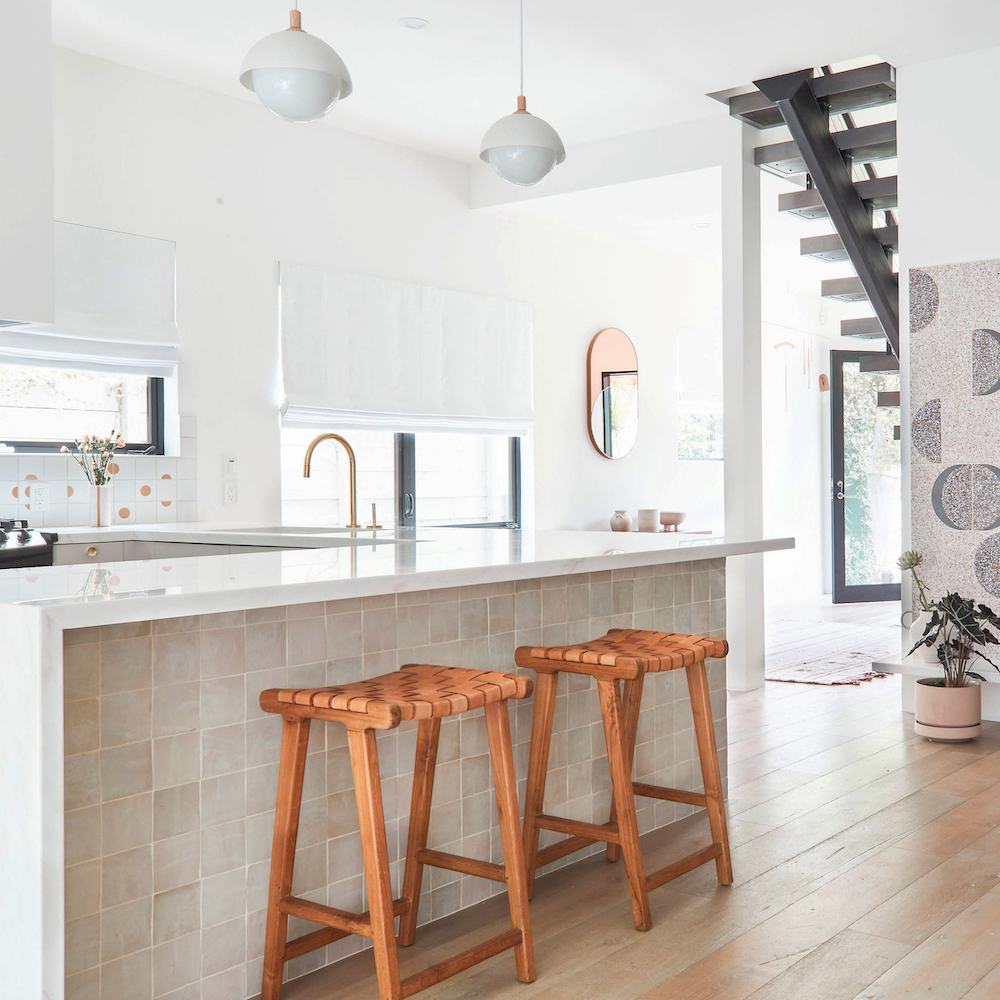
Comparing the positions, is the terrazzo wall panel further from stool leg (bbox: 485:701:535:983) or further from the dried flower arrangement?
the dried flower arrangement

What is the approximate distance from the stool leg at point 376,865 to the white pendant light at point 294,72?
1.55m

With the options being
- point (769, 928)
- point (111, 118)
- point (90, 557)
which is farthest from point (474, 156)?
point (769, 928)

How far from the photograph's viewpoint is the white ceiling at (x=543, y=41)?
3938 mm

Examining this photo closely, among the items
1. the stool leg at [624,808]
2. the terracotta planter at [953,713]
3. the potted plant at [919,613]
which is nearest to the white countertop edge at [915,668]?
the potted plant at [919,613]

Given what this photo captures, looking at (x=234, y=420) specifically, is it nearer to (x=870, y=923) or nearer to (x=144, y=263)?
(x=144, y=263)

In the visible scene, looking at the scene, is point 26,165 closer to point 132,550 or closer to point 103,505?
point 132,550

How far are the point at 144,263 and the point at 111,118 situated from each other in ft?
1.94

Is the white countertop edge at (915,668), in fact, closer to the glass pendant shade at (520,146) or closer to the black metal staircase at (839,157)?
the black metal staircase at (839,157)

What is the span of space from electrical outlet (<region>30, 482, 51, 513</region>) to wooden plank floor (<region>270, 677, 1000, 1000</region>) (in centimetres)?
260

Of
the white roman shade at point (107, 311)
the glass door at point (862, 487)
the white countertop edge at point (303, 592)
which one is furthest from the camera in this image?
the glass door at point (862, 487)

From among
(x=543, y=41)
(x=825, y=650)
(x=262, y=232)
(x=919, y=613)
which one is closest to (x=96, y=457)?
(x=262, y=232)

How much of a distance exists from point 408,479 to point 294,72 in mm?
3576

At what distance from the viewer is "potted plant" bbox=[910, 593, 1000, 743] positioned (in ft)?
13.7

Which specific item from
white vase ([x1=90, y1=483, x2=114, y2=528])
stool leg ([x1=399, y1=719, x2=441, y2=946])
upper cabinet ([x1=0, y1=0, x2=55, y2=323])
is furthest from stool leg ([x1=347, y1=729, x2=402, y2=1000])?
white vase ([x1=90, y1=483, x2=114, y2=528])
